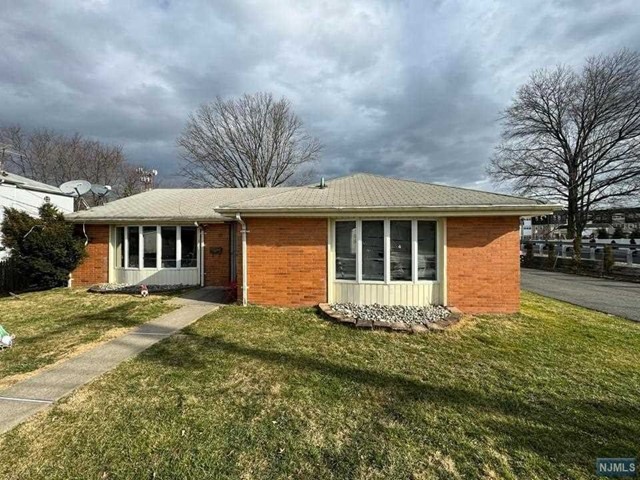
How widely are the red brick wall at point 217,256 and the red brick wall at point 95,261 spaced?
3696 millimetres

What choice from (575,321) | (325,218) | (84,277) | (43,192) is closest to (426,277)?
(325,218)

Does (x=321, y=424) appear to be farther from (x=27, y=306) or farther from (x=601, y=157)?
(x=601, y=157)

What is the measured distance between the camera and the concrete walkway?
11.1ft

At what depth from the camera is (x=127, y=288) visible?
10508mm

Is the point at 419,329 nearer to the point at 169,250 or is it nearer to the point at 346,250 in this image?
the point at 346,250

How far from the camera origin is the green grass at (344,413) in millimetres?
2582

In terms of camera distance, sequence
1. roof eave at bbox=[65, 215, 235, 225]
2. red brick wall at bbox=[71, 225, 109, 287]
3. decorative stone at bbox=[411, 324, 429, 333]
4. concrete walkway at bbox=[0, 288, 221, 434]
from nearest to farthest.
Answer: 1. concrete walkway at bbox=[0, 288, 221, 434]
2. decorative stone at bbox=[411, 324, 429, 333]
3. roof eave at bbox=[65, 215, 235, 225]
4. red brick wall at bbox=[71, 225, 109, 287]

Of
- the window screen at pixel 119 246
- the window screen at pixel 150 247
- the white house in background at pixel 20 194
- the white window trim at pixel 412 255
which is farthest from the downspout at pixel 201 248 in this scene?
the white house in background at pixel 20 194

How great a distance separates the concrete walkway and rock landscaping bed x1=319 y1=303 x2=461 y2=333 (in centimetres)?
333

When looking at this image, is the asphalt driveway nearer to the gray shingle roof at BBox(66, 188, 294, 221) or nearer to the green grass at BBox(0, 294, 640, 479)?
the green grass at BBox(0, 294, 640, 479)

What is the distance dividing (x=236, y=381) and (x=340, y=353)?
175 centimetres

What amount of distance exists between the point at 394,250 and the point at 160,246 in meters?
8.34

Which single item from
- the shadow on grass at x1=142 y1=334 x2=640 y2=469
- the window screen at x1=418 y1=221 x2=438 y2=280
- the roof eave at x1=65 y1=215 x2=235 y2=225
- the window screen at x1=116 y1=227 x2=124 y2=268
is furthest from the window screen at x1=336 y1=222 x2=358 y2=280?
the window screen at x1=116 y1=227 x2=124 y2=268

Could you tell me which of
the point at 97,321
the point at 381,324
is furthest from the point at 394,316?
the point at 97,321
